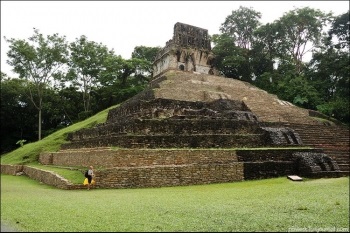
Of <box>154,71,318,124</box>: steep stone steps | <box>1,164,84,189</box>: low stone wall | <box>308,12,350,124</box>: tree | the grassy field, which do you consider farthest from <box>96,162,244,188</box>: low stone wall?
<box>308,12,350,124</box>: tree

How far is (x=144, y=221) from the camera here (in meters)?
4.53

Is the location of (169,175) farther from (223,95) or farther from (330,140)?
(223,95)

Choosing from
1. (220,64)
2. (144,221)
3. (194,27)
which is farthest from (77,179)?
(220,64)

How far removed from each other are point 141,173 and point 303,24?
2553cm

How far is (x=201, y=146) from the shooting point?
11258 millimetres

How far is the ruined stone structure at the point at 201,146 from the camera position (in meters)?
9.69

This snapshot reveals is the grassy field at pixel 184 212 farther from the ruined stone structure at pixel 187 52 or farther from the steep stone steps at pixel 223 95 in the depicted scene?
the ruined stone structure at pixel 187 52

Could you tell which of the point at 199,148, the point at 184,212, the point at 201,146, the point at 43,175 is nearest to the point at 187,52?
the point at 201,146

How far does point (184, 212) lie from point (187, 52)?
21.2 meters

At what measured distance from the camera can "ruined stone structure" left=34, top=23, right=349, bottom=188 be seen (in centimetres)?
969

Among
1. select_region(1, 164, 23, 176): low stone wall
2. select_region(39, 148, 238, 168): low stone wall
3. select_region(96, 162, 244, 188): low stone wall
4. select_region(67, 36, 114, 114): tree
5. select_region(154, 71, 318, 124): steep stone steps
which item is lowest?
select_region(1, 164, 23, 176): low stone wall

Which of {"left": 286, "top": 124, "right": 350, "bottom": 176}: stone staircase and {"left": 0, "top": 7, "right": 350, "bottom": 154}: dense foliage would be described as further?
{"left": 0, "top": 7, "right": 350, "bottom": 154}: dense foliage

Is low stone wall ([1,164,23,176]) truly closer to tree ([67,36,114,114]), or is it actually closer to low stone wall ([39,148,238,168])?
low stone wall ([39,148,238,168])

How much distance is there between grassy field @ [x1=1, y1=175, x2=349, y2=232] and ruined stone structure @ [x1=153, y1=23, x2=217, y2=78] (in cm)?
1874
